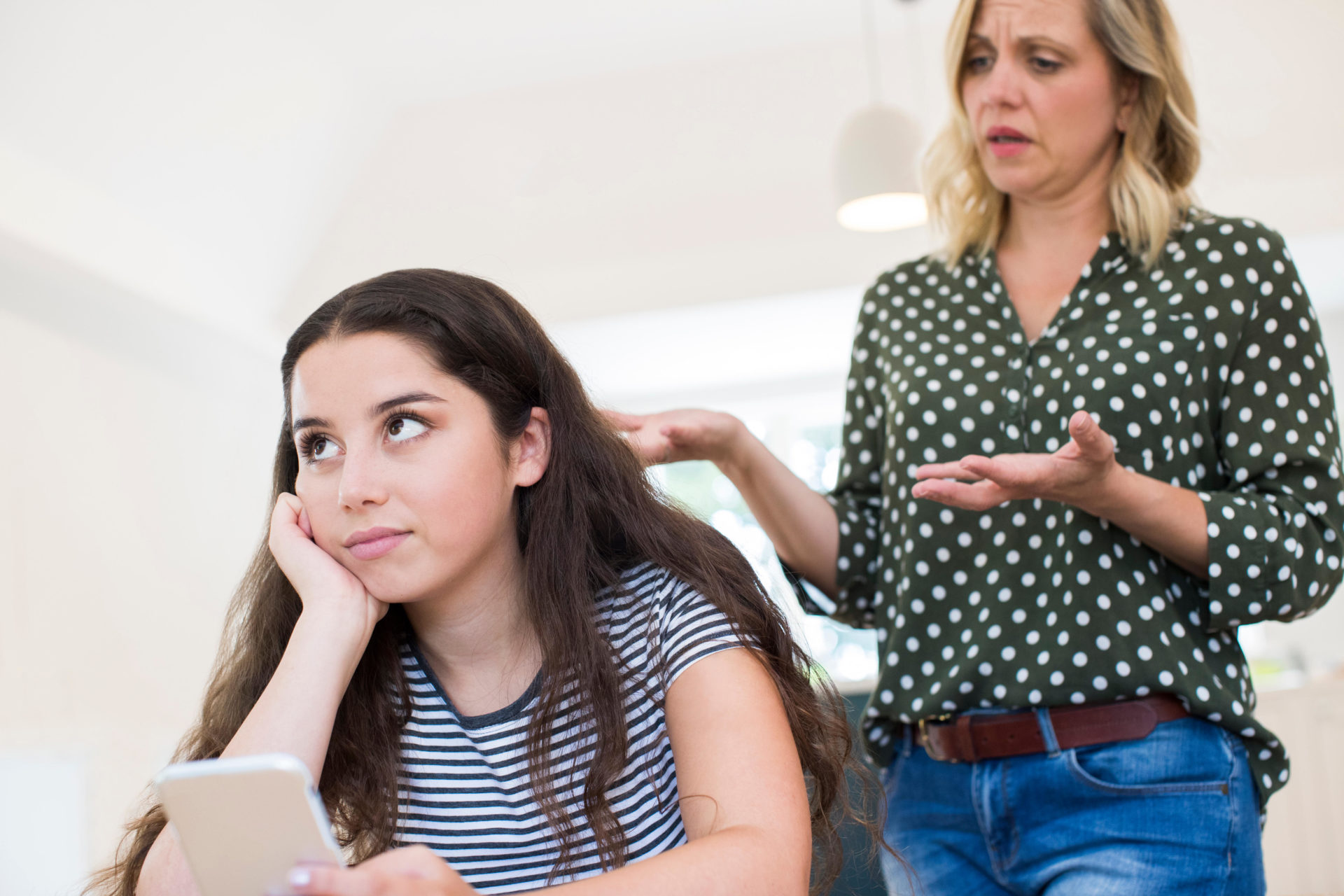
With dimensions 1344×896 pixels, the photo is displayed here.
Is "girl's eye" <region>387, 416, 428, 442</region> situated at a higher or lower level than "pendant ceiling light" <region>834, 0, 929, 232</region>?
lower

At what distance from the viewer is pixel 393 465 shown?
1036 millimetres

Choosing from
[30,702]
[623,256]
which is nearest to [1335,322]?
[623,256]

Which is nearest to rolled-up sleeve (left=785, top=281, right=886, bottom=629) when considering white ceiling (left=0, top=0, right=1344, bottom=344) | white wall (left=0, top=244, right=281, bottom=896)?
white ceiling (left=0, top=0, right=1344, bottom=344)

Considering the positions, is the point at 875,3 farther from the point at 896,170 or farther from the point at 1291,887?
the point at 1291,887

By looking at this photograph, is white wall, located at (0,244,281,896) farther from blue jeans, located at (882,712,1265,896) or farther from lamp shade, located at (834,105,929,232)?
blue jeans, located at (882,712,1265,896)

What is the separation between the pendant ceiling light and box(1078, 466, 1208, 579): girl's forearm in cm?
211

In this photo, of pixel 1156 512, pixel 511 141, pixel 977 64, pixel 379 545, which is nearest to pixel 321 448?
pixel 379 545

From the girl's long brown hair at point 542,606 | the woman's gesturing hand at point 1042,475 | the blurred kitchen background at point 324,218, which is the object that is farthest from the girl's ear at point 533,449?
the blurred kitchen background at point 324,218

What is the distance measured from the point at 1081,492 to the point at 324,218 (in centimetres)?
521

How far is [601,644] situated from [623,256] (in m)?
4.76

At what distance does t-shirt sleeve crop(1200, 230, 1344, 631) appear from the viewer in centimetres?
117

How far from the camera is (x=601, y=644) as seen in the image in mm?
1108

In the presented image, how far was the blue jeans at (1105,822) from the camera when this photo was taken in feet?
3.66

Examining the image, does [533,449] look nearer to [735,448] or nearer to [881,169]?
[735,448]
